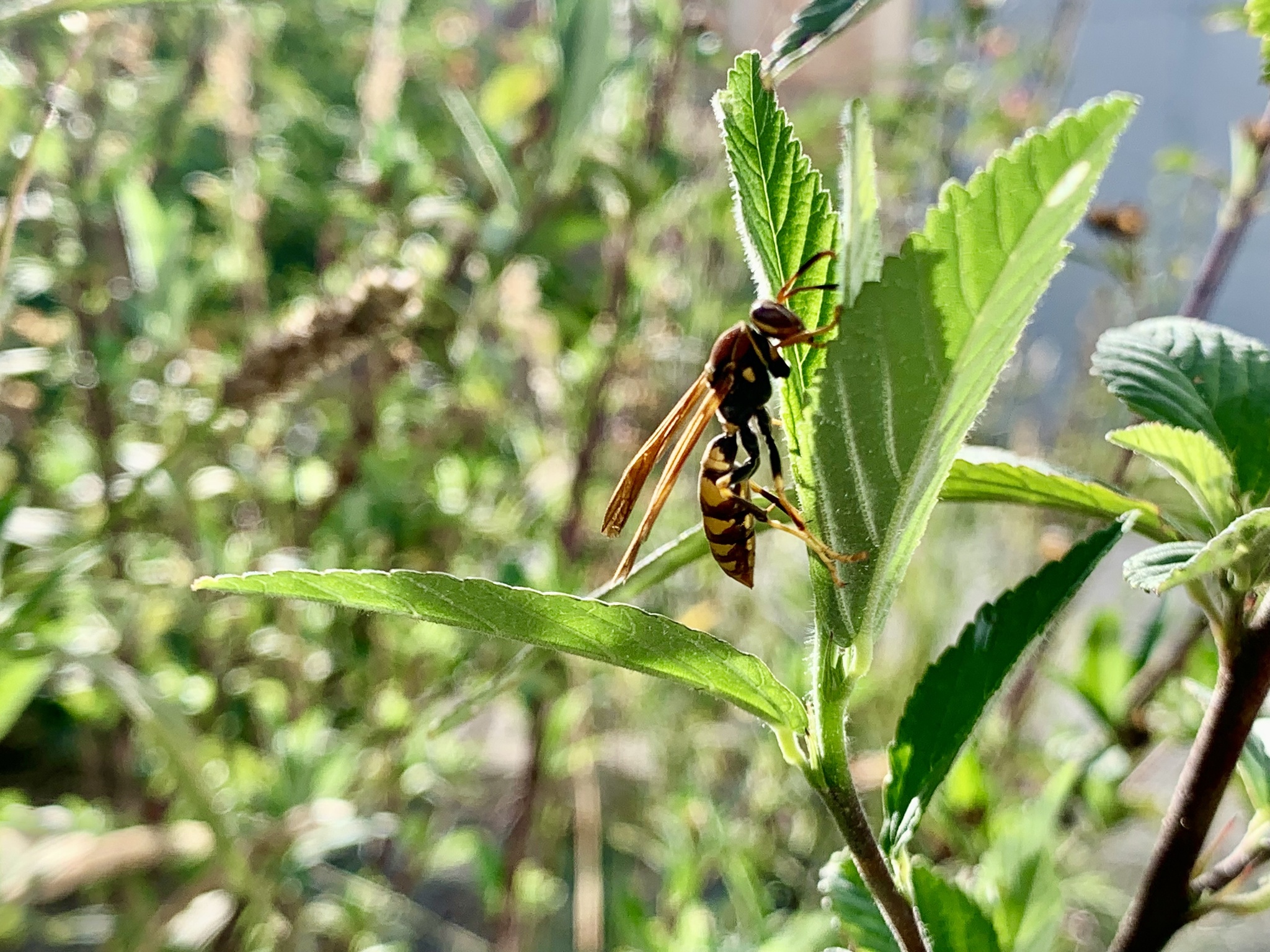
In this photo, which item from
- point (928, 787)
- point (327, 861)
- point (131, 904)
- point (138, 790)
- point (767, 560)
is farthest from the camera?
point (767, 560)

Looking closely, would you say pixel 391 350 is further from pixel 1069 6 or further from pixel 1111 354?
pixel 1069 6

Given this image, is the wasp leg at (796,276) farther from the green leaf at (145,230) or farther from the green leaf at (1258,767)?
the green leaf at (145,230)

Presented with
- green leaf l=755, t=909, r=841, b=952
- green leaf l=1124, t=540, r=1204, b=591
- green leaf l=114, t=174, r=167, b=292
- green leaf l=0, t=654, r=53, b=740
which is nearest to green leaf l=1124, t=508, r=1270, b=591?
green leaf l=1124, t=540, r=1204, b=591

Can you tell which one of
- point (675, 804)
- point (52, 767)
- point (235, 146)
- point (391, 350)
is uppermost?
point (235, 146)

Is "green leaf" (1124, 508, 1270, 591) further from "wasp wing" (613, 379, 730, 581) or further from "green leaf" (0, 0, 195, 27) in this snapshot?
"green leaf" (0, 0, 195, 27)

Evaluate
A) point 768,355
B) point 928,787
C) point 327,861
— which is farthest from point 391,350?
point 327,861

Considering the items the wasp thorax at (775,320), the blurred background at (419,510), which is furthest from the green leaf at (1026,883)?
the wasp thorax at (775,320)
